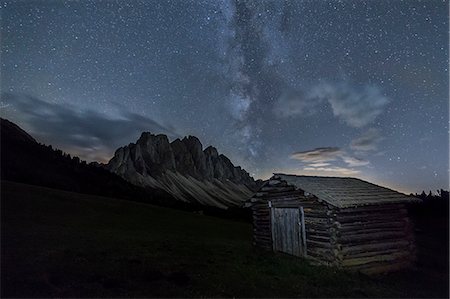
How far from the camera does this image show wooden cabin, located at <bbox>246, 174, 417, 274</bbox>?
15.1 metres

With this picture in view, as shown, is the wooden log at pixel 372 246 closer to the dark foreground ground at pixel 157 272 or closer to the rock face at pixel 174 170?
the dark foreground ground at pixel 157 272

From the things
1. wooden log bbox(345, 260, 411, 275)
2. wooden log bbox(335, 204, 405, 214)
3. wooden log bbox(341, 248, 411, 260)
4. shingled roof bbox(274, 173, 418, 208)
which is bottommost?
wooden log bbox(345, 260, 411, 275)

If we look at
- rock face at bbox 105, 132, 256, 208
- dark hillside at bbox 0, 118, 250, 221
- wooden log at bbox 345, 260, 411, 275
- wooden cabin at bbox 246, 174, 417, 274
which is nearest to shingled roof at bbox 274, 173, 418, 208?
wooden cabin at bbox 246, 174, 417, 274

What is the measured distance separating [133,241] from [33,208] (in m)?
13.2

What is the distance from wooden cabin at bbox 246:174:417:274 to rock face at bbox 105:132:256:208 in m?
123

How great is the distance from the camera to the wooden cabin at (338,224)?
15117 millimetres

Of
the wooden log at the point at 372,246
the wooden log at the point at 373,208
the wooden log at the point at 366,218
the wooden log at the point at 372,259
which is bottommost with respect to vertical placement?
the wooden log at the point at 372,259

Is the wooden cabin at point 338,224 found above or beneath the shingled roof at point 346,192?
beneath

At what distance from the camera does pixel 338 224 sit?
1502cm

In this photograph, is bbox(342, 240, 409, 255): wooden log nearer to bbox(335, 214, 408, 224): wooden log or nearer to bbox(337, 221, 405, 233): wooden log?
bbox(337, 221, 405, 233): wooden log

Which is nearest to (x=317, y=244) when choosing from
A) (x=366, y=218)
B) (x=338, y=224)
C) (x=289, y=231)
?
(x=338, y=224)

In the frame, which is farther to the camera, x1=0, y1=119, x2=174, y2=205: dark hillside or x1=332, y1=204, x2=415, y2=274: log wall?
x1=0, y1=119, x2=174, y2=205: dark hillside

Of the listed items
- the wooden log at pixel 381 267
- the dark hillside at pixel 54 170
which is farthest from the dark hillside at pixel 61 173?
the wooden log at pixel 381 267

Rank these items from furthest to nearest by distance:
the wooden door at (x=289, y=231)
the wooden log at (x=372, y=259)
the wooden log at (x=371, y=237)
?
the wooden door at (x=289, y=231) < the wooden log at (x=371, y=237) < the wooden log at (x=372, y=259)
